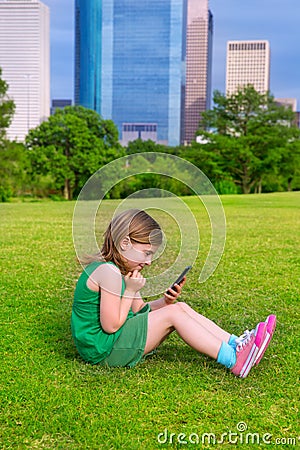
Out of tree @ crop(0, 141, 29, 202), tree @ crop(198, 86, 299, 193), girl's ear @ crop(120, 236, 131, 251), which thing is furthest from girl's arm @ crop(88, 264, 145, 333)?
tree @ crop(198, 86, 299, 193)

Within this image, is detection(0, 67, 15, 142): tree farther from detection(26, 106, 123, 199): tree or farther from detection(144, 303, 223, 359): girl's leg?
detection(144, 303, 223, 359): girl's leg

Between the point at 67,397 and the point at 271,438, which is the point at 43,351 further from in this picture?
the point at 271,438

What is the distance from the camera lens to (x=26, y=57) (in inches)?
7618

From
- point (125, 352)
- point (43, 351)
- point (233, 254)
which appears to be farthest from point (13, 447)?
point (233, 254)

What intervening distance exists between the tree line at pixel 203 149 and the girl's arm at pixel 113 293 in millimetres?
32220

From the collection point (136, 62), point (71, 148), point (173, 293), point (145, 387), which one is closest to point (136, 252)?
point (173, 293)

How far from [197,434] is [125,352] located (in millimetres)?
783

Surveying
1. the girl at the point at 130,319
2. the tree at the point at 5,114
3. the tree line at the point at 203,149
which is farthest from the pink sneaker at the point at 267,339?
the tree at the point at 5,114

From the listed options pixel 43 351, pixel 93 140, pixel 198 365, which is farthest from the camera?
pixel 93 140

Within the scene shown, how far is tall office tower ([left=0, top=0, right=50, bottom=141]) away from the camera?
189 meters

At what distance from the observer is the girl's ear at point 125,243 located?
304 centimetres

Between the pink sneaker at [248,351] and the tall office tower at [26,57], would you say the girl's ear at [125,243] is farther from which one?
the tall office tower at [26,57]

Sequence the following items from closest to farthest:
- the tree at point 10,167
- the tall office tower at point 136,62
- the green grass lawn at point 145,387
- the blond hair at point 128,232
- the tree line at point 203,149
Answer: the green grass lawn at point 145,387, the blond hair at point 128,232, the tree at point 10,167, the tree line at point 203,149, the tall office tower at point 136,62

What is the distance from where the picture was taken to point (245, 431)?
99.7 inches
